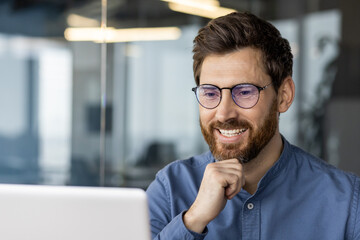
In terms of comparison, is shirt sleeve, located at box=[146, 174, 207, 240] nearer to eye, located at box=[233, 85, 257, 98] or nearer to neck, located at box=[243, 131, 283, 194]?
neck, located at box=[243, 131, 283, 194]

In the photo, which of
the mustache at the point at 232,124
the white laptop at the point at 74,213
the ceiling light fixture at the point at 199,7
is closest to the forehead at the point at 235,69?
the mustache at the point at 232,124

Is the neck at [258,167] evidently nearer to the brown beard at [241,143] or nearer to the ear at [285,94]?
the brown beard at [241,143]

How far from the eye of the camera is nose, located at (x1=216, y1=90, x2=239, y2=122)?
65.6 inches

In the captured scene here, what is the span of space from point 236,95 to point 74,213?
0.84 m

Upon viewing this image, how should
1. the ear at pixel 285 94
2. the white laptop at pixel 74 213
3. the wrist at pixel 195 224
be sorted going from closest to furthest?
the white laptop at pixel 74 213
the wrist at pixel 195 224
the ear at pixel 285 94

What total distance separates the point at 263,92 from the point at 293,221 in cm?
40

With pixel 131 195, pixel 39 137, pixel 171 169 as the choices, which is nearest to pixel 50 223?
pixel 131 195

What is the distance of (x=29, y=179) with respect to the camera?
4.92 metres

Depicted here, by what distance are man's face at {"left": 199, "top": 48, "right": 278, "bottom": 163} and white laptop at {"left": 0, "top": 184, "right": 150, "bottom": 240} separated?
29.6 inches

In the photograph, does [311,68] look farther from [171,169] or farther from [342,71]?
[171,169]

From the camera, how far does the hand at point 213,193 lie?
4.66 ft

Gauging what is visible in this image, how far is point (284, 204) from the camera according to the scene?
1679 mm

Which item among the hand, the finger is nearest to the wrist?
the hand

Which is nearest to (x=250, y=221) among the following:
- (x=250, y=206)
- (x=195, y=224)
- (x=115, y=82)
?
(x=250, y=206)
